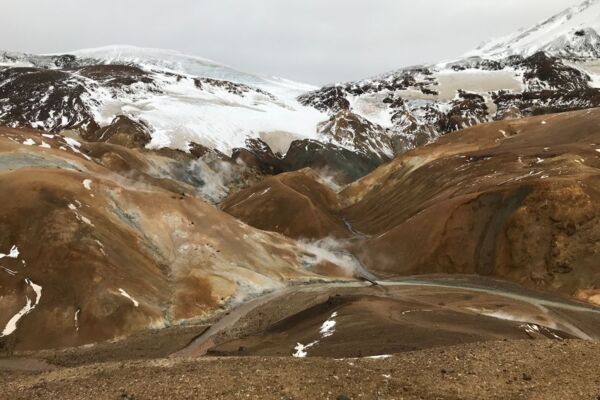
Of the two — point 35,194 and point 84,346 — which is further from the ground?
point 35,194

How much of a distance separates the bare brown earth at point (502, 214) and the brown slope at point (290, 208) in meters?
0.79

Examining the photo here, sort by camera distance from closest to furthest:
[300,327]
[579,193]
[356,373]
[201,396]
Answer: [201,396] < [356,373] < [300,327] < [579,193]

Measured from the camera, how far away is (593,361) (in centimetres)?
2094

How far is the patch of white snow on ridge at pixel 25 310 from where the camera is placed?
155 feet

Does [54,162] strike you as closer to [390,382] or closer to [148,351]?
[148,351]

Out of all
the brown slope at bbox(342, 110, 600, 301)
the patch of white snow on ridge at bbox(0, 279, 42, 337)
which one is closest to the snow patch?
the patch of white snow on ridge at bbox(0, 279, 42, 337)

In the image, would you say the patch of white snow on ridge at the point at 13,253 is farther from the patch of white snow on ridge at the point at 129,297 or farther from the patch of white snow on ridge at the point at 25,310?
the patch of white snow on ridge at the point at 129,297

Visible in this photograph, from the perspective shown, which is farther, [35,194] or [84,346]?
[35,194]

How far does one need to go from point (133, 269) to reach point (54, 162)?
3517 cm

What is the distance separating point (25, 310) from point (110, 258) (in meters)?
10.1

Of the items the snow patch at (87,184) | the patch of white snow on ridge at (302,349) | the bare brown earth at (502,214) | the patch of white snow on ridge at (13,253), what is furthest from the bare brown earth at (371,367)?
the bare brown earth at (502,214)

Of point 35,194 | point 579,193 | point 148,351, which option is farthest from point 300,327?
point 579,193

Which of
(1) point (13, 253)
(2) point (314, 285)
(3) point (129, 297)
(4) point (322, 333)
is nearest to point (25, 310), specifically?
(1) point (13, 253)

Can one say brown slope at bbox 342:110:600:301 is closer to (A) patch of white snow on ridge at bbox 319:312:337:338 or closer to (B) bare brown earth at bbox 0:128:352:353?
(B) bare brown earth at bbox 0:128:352:353
